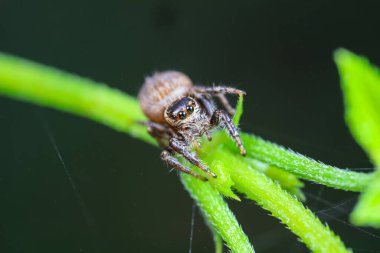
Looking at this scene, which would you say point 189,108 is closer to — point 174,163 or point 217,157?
point 174,163

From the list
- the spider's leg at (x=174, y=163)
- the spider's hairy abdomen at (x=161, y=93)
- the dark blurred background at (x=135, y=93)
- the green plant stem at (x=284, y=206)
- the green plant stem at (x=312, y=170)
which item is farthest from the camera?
the dark blurred background at (x=135, y=93)

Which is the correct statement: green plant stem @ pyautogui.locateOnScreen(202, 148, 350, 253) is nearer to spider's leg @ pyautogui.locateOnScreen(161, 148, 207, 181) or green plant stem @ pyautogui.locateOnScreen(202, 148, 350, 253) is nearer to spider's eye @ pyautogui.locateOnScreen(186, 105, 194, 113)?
spider's leg @ pyautogui.locateOnScreen(161, 148, 207, 181)

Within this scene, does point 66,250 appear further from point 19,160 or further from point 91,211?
point 19,160

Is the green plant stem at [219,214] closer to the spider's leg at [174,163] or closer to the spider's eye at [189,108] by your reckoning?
the spider's leg at [174,163]

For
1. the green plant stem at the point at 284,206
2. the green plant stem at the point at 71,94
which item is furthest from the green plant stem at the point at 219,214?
the green plant stem at the point at 71,94

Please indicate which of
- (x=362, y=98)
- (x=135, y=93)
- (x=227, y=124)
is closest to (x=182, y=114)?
(x=227, y=124)

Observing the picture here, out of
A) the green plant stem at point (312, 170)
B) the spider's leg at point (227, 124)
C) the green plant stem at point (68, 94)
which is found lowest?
the green plant stem at point (312, 170)

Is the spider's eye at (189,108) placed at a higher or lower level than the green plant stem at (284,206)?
higher
